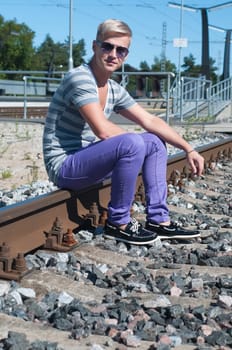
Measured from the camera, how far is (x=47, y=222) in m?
3.86

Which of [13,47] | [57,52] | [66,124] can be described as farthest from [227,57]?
[57,52]

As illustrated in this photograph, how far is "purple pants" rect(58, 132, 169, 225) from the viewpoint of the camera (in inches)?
152

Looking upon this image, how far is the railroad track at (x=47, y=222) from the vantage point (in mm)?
3133

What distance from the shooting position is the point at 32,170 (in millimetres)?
7969

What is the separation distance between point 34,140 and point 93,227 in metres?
6.83

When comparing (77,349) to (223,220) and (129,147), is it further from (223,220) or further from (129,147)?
(223,220)

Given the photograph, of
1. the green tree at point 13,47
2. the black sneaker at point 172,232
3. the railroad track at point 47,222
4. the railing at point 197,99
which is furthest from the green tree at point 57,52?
the black sneaker at point 172,232

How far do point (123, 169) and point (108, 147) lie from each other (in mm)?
166

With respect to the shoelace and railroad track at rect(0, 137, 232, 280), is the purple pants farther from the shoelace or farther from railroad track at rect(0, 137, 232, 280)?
railroad track at rect(0, 137, 232, 280)

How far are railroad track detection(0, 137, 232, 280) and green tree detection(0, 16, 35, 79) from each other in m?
90.9

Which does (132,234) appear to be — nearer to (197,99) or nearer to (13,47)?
(197,99)

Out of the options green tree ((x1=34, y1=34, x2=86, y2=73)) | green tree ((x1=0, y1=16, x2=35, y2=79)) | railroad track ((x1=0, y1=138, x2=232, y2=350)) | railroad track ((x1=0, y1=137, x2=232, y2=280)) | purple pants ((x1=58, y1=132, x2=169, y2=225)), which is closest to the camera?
railroad track ((x1=0, y1=138, x2=232, y2=350))

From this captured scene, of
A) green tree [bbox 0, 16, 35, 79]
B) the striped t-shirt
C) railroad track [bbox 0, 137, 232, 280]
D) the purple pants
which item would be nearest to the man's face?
the striped t-shirt

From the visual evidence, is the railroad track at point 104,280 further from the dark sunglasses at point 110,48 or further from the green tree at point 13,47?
the green tree at point 13,47
